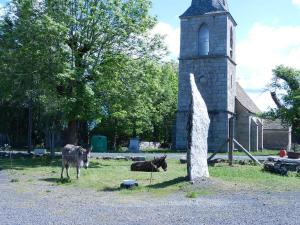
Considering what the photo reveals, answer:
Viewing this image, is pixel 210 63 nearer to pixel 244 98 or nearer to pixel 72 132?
pixel 244 98

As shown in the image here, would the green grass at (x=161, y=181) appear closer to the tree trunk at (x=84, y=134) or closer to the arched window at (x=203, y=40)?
the arched window at (x=203, y=40)

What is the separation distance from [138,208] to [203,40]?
36.1 m

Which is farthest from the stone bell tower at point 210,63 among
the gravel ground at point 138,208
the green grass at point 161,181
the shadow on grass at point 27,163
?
the gravel ground at point 138,208

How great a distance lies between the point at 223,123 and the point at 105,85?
19651 mm

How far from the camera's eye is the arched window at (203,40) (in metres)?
45.2

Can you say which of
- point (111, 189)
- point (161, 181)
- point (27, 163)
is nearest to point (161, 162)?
point (161, 181)

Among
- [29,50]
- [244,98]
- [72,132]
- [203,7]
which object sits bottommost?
[72,132]

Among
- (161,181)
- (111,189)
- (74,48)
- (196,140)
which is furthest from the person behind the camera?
(74,48)

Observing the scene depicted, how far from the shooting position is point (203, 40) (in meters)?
45.5

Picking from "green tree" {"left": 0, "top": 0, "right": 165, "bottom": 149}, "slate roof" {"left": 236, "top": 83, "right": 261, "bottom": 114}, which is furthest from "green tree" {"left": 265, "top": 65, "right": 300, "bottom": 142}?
"green tree" {"left": 0, "top": 0, "right": 165, "bottom": 149}

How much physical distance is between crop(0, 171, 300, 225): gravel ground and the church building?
2960 centimetres

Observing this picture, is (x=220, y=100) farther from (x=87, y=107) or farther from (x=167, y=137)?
(x=87, y=107)

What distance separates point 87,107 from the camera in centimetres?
2533

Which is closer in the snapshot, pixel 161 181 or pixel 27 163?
pixel 161 181
